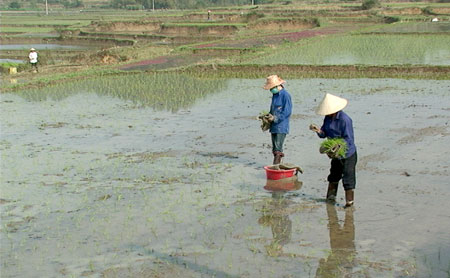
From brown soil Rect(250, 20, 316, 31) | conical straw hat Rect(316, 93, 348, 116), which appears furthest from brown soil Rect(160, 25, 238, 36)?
conical straw hat Rect(316, 93, 348, 116)

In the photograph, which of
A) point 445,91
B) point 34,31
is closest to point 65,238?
point 445,91

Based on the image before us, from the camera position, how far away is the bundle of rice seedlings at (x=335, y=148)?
578cm

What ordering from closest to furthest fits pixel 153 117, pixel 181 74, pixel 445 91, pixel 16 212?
pixel 16 212 → pixel 153 117 → pixel 445 91 → pixel 181 74

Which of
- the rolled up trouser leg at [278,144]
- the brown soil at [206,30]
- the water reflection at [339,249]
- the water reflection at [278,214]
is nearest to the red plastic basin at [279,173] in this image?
the water reflection at [278,214]

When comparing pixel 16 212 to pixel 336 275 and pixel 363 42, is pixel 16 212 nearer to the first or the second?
pixel 336 275

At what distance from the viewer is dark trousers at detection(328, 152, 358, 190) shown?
593 cm

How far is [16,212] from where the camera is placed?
6.21m

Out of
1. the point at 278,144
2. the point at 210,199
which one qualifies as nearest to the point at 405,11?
the point at 278,144

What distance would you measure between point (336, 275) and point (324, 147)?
5.19 ft

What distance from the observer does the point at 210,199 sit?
647 cm

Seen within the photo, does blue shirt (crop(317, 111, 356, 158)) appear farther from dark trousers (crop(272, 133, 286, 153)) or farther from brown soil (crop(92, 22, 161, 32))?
brown soil (crop(92, 22, 161, 32))

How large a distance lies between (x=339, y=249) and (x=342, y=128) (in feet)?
4.48

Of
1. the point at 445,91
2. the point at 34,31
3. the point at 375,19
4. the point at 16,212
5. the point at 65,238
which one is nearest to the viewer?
the point at 65,238

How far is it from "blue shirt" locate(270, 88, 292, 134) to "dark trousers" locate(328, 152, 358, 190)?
1.17m
